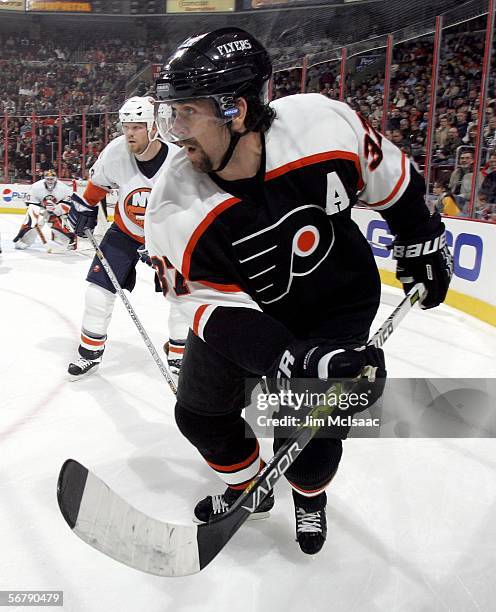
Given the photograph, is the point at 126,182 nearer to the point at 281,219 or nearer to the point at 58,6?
the point at 281,219

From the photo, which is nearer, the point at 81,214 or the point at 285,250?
the point at 285,250

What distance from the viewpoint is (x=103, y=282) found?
2.71m

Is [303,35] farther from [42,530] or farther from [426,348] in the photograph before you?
[42,530]

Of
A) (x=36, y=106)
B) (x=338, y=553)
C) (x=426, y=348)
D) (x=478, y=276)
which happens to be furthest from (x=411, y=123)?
(x=36, y=106)

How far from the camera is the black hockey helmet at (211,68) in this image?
41.2 inches

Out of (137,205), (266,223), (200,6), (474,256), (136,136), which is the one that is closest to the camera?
(266,223)

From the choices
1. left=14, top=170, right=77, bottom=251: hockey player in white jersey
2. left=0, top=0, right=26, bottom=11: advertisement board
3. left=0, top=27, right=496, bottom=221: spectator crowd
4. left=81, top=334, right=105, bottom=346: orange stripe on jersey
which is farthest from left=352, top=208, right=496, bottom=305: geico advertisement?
left=0, top=0, right=26, bottom=11: advertisement board

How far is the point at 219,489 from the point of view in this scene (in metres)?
1.75

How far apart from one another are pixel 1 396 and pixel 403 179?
185 centimetres

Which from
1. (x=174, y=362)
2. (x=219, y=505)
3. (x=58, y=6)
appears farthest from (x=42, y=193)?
(x=58, y=6)

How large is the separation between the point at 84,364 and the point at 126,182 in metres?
0.82

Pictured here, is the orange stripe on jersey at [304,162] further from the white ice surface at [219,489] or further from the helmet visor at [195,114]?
the white ice surface at [219,489]

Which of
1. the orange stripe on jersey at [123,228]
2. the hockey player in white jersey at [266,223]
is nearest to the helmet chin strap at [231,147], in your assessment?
the hockey player in white jersey at [266,223]

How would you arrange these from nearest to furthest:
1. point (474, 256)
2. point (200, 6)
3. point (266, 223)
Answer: point (266, 223), point (474, 256), point (200, 6)
